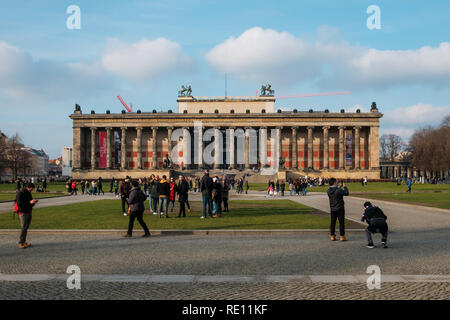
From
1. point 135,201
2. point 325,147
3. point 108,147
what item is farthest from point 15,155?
point 135,201

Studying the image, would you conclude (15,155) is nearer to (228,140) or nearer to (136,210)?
(228,140)

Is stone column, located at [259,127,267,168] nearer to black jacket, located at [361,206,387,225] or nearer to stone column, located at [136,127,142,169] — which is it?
stone column, located at [136,127,142,169]

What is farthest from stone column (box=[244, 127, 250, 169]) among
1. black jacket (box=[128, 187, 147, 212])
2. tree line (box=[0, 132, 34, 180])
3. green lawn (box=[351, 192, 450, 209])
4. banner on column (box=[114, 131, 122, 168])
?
black jacket (box=[128, 187, 147, 212])

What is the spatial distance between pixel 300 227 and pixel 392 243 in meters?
4.32

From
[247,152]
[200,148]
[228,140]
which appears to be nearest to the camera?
[200,148]

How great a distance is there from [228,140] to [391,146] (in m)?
61.3

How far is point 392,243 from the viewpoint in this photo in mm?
13797

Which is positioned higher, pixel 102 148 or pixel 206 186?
pixel 102 148

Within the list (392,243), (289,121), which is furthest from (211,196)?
(289,121)

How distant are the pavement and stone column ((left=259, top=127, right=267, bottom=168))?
83528 mm

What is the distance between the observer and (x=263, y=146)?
3942 inches

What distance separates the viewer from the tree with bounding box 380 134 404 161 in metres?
133

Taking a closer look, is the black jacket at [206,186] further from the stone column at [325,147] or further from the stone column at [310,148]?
the stone column at [325,147]
